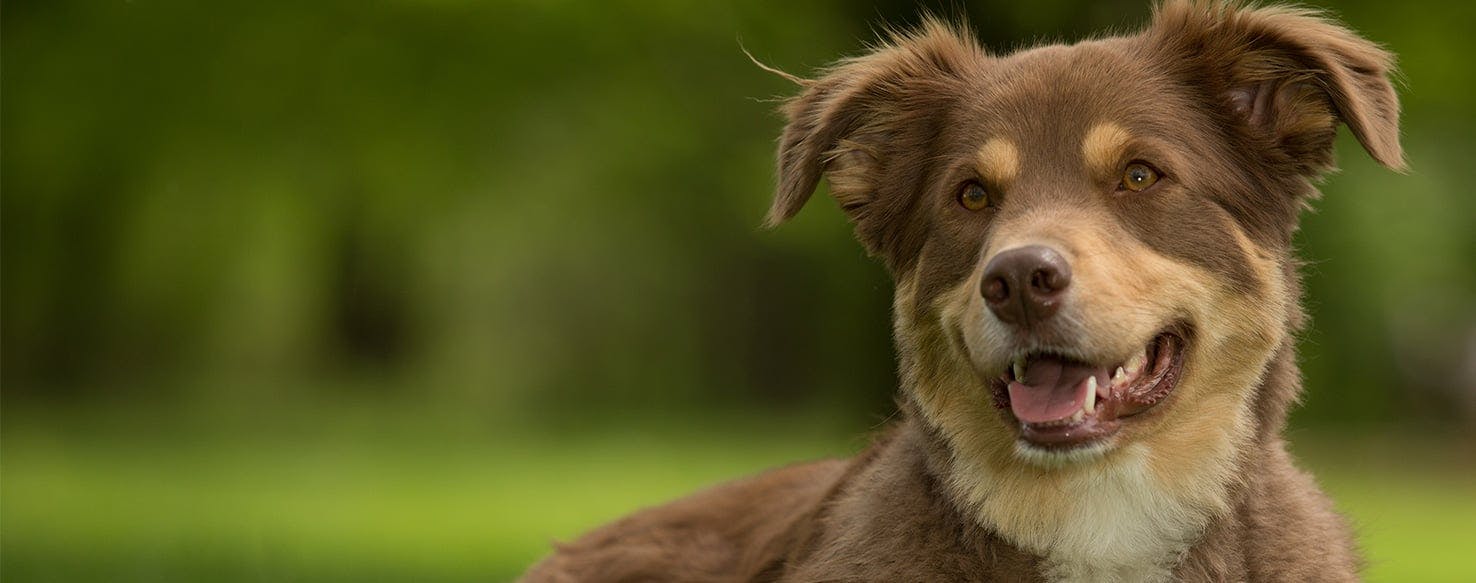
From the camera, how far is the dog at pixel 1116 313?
486 centimetres

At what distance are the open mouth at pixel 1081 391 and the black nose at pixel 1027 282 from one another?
20 centimetres

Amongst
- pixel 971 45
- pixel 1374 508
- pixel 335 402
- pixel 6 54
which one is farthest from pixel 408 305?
pixel 971 45

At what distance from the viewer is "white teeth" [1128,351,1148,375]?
16.1 ft

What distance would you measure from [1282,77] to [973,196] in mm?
995

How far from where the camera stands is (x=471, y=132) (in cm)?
1346

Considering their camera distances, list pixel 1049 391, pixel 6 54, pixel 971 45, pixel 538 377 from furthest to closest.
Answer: pixel 538 377 → pixel 6 54 → pixel 971 45 → pixel 1049 391

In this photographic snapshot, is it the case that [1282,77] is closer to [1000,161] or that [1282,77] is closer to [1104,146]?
[1104,146]

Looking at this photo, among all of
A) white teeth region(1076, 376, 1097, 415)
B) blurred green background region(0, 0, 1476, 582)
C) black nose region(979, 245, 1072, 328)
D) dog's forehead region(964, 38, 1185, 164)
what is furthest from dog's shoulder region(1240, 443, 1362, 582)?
blurred green background region(0, 0, 1476, 582)

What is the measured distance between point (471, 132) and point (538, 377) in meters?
15.6

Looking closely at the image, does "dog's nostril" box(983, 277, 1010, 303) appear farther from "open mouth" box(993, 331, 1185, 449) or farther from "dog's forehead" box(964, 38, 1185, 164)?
"dog's forehead" box(964, 38, 1185, 164)

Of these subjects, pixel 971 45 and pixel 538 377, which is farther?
pixel 538 377

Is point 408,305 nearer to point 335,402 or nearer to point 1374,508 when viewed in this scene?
point 335,402

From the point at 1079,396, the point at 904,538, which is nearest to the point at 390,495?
the point at 904,538

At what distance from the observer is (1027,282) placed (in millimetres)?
4668
